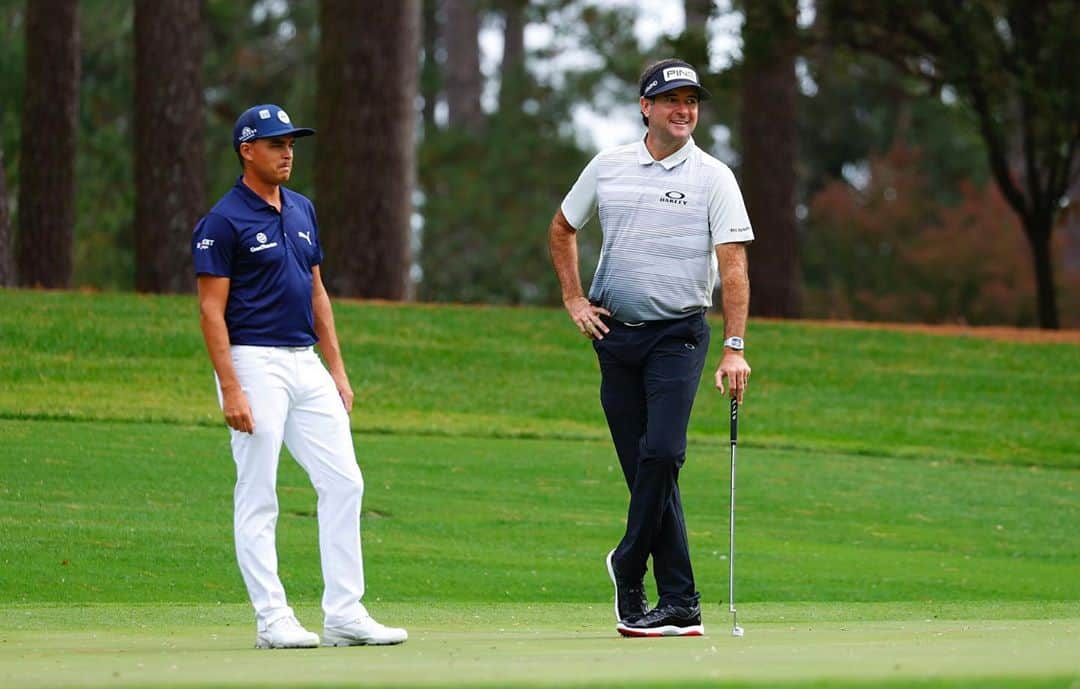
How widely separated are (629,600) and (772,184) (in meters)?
21.2

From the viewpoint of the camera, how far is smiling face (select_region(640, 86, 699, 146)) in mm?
8188

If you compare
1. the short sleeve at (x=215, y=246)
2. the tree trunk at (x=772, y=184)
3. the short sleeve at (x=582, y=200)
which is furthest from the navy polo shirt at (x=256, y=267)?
the tree trunk at (x=772, y=184)

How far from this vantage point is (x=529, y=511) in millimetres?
14594

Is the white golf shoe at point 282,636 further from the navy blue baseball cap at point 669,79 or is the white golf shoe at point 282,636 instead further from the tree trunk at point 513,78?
the tree trunk at point 513,78

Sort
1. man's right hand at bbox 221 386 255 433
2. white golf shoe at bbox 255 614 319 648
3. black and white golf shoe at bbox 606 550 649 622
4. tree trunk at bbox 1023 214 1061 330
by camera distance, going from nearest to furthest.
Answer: white golf shoe at bbox 255 614 319 648
man's right hand at bbox 221 386 255 433
black and white golf shoe at bbox 606 550 649 622
tree trunk at bbox 1023 214 1061 330

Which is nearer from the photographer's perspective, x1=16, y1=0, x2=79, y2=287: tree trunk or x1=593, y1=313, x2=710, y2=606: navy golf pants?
x1=593, y1=313, x2=710, y2=606: navy golf pants

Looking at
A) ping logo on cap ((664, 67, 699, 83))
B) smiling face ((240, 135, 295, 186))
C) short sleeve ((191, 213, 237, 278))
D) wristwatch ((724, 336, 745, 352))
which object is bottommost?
wristwatch ((724, 336, 745, 352))

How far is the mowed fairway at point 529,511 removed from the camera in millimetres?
6809

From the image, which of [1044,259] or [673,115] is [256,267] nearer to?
[673,115]

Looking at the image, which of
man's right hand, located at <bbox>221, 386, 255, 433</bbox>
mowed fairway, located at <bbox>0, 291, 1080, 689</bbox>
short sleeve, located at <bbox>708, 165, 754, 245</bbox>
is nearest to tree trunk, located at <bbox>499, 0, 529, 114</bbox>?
mowed fairway, located at <bbox>0, 291, 1080, 689</bbox>

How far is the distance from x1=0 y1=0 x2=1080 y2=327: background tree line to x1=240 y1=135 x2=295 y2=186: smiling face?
14.9 meters

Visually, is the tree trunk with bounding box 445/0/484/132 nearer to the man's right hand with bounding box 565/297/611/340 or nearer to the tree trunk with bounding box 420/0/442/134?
the tree trunk with bounding box 420/0/442/134

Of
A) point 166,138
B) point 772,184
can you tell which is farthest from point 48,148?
point 772,184

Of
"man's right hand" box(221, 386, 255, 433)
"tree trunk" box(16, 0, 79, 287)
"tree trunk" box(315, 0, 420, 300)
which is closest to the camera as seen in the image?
"man's right hand" box(221, 386, 255, 433)
